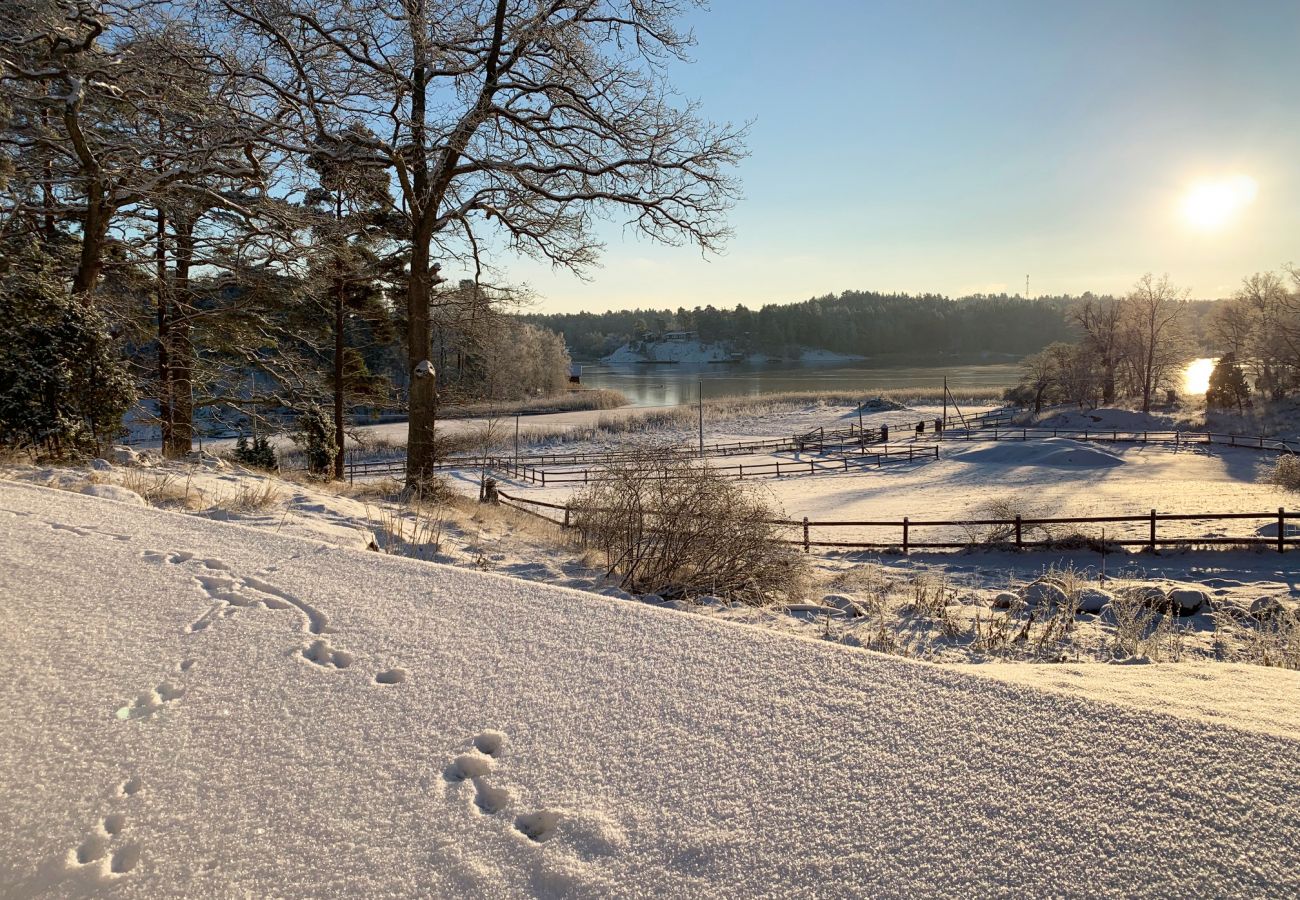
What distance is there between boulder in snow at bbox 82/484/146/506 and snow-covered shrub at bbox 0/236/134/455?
267 centimetres

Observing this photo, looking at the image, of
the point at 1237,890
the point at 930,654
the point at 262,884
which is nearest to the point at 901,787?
the point at 1237,890

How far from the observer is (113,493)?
679cm

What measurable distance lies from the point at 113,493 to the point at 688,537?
5.45m

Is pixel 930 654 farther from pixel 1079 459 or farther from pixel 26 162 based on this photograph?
pixel 1079 459

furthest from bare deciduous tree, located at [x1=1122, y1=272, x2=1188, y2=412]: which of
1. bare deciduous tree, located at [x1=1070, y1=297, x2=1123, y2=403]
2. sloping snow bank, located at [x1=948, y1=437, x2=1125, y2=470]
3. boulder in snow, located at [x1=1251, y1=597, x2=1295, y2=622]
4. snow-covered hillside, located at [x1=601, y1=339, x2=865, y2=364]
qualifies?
snow-covered hillside, located at [x1=601, y1=339, x2=865, y2=364]

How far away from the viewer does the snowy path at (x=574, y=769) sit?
7.17 ft

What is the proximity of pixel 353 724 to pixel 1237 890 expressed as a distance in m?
2.95

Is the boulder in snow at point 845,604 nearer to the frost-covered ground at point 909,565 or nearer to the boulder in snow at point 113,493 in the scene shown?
the frost-covered ground at point 909,565

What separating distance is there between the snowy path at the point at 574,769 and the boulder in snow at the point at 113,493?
299 cm

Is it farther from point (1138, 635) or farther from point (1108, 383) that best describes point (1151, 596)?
point (1108, 383)

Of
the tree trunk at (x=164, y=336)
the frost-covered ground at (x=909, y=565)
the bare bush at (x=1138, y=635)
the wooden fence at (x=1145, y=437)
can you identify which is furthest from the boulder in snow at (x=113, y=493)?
the wooden fence at (x=1145, y=437)

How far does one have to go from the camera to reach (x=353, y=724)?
3.02 meters

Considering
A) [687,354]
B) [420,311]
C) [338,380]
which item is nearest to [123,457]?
[420,311]

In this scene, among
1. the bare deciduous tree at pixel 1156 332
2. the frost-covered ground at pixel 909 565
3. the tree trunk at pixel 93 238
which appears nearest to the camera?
the frost-covered ground at pixel 909 565
